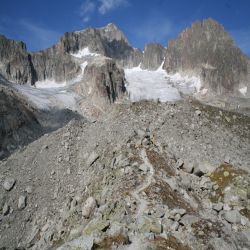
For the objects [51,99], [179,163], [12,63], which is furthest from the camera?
[12,63]

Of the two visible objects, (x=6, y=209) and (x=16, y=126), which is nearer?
(x=6, y=209)

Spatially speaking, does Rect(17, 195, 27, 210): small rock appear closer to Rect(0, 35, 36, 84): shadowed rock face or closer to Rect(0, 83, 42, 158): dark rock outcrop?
Rect(0, 83, 42, 158): dark rock outcrop

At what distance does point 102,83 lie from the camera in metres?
178

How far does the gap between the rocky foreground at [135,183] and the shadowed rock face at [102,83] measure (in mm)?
139696

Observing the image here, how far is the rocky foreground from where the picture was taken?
54.4 ft

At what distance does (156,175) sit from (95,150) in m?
6.45

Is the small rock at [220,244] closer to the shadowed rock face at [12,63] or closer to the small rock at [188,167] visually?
the small rock at [188,167]

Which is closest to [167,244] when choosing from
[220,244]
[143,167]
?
[220,244]

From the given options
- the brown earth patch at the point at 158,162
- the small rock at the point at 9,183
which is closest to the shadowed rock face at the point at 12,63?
the small rock at the point at 9,183

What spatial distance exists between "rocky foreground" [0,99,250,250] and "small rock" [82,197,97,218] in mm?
54

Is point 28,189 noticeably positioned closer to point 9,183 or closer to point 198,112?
point 9,183

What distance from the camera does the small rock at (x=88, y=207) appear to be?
19.7 metres

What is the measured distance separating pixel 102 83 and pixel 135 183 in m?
160

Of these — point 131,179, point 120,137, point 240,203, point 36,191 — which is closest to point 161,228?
point 131,179
